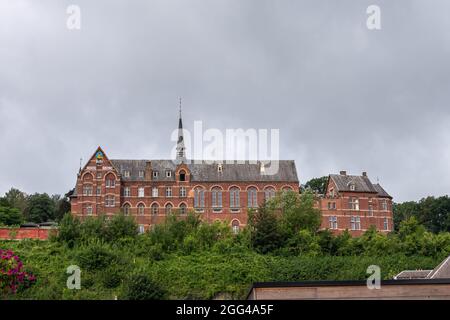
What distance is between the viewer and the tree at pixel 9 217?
2670 inches

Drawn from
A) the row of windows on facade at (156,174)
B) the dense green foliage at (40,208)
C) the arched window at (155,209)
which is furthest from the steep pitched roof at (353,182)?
the dense green foliage at (40,208)

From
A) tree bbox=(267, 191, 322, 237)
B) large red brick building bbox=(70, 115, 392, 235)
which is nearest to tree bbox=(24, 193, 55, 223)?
large red brick building bbox=(70, 115, 392, 235)

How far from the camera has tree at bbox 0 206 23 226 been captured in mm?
67812

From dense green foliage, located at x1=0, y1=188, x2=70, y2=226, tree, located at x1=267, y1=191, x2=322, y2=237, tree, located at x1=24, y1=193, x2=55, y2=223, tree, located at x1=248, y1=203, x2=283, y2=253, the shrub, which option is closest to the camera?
the shrub

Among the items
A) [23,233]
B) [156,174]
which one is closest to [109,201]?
[156,174]

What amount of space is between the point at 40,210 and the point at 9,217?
63.7ft

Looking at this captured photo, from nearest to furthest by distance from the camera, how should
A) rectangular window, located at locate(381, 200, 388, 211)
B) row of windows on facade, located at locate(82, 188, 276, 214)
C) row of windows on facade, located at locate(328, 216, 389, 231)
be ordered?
row of windows on facade, located at locate(328, 216, 389, 231) → row of windows on facade, located at locate(82, 188, 276, 214) → rectangular window, located at locate(381, 200, 388, 211)

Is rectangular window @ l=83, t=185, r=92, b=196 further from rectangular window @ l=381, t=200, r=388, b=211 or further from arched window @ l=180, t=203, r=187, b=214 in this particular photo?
rectangular window @ l=381, t=200, r=388, b=211

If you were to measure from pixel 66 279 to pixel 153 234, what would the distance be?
452 inches

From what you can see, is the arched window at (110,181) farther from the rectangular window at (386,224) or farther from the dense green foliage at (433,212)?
the dense green foliage at (433,212)

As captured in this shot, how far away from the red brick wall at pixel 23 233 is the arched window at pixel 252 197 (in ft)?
76.2

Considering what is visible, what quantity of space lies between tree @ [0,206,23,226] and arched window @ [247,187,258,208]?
26398 millimetres

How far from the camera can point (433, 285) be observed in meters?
27.5
